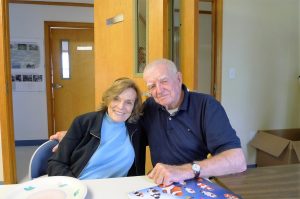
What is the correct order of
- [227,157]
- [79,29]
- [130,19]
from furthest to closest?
[79,29]
[130,19]
[227,157]

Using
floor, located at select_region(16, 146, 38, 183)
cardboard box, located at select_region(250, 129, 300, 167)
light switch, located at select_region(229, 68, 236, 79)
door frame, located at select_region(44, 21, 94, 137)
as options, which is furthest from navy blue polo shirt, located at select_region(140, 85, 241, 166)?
door frame, located at select_region(44, 21, 94, 137)

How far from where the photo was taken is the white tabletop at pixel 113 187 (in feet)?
3.00

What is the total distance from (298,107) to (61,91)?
341 centimetres

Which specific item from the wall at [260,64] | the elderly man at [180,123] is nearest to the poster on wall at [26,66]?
the wall at [260,64]

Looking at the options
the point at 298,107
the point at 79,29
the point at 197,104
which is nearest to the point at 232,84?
the point at 298,107

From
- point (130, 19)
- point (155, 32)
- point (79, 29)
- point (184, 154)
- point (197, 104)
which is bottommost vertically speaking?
point (184, 154)

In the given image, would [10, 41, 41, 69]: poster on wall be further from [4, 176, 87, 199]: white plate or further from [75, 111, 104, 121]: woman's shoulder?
[4, 176, 87, 199]: white plate

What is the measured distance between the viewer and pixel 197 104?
1.36 m

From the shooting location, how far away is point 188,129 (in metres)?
1.36

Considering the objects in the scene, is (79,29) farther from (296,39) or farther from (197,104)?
(197,104)

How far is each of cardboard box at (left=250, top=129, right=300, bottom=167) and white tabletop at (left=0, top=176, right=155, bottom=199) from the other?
2.05 meters

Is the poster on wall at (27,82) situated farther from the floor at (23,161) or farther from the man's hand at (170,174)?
the man's hand at (170,174)

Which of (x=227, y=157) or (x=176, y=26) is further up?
(x=176, y=26)

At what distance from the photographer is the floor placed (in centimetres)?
283
